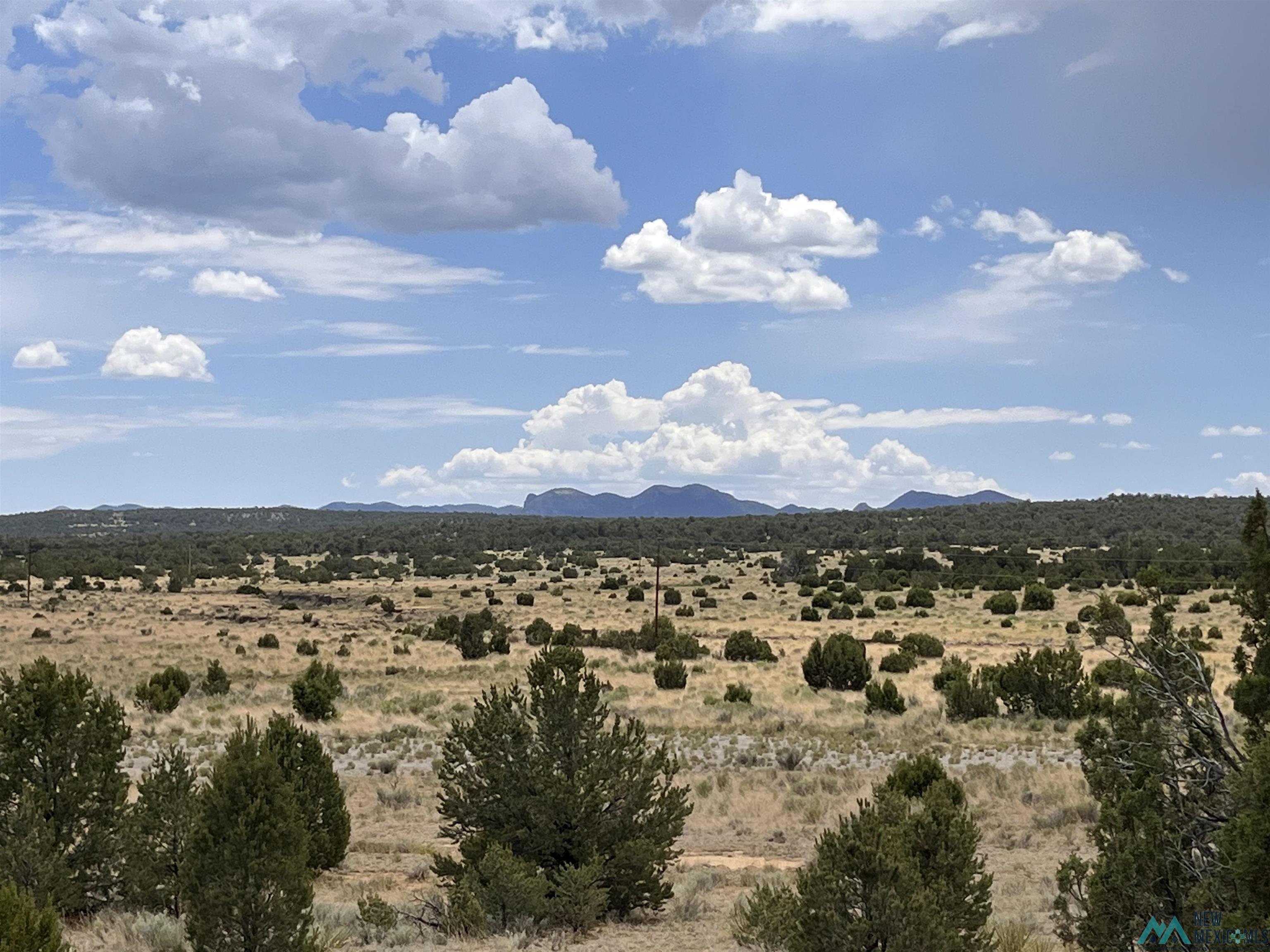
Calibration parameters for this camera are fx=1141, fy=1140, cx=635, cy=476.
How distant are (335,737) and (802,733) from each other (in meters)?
10.2

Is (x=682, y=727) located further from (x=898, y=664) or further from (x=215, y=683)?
(x=215, y=683)

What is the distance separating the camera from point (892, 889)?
7.62 m

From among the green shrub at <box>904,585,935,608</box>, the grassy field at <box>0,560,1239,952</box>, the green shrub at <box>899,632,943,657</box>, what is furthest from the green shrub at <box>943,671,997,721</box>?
the green shrub at <box>904,585,935,608</box>

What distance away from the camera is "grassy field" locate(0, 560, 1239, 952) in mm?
13484

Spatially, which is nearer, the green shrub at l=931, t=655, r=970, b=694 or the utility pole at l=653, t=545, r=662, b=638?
the green shrub at l=931, t=655, r=970, b=694

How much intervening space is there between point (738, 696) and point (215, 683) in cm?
1424

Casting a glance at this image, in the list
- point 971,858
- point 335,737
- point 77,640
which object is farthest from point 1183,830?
point 77,640

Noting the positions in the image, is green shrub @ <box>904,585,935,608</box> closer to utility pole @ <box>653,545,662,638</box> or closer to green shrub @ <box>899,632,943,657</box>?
utility pole @ <box>653,545,662,638</box>

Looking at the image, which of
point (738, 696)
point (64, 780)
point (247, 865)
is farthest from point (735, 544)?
point (247, 865)

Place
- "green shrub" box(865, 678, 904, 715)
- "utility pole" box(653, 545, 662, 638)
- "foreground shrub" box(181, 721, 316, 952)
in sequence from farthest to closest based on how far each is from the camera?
"utility pole" box(653, 545, 662, 638)
"green shrub" box(865, 678, 904, 715)
"foreground shrub" box(181, 721, 316, 952)

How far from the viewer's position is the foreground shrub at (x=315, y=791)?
43.8 feet

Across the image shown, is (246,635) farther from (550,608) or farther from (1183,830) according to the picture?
(1183,830)

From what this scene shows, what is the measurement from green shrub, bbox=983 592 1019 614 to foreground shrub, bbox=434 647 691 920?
44777 mm

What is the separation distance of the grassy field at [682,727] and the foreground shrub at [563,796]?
69 centimetres
